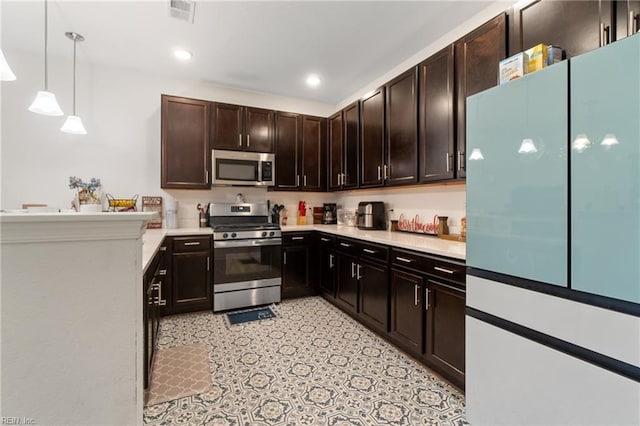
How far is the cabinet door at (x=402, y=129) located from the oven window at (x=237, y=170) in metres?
1.71

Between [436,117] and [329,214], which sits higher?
[436,117]

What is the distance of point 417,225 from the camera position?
2.99m

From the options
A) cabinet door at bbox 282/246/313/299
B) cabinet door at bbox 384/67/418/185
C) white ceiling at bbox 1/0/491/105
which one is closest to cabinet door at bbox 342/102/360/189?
white ceiling at bbox 1/0/491/105

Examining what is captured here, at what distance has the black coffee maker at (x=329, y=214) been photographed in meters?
4.33

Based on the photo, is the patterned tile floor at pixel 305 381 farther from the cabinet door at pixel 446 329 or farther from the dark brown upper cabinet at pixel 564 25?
the dark brown upper cabinet at pixel 564 25

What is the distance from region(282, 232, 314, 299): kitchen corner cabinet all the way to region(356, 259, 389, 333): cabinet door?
960mm

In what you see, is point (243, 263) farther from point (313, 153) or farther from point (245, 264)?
point (313, 153)

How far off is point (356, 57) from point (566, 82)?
2208 millimetres

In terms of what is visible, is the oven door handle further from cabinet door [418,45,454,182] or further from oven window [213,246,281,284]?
cabinet door [418,45,454,182]

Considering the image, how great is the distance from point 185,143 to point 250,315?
216 cm

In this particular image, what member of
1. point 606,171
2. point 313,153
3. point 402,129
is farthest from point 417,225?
point 606,171

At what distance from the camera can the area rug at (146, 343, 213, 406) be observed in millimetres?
1842

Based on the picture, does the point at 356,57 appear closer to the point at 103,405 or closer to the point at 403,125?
the point at 403,125
